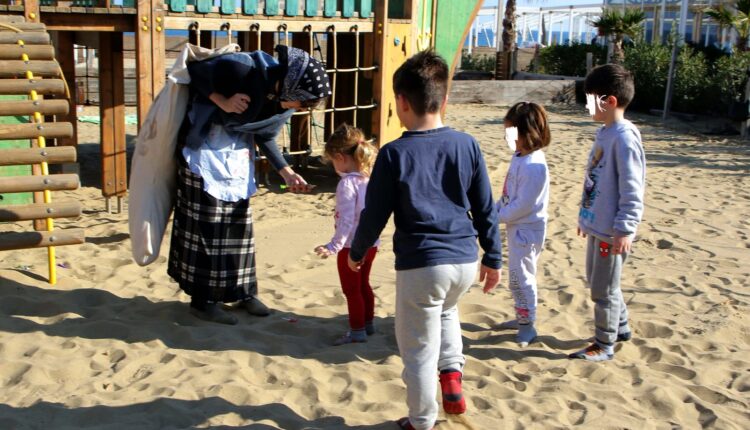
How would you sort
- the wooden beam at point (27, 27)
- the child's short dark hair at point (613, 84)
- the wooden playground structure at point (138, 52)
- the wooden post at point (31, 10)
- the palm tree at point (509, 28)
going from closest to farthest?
the child's short dark hair at point (613, 84), the wooden playground structure at point (138, 52), the wooden beam at point (27, 27), the wooden post at point (31, 10), the palm tree at point (509, 28)

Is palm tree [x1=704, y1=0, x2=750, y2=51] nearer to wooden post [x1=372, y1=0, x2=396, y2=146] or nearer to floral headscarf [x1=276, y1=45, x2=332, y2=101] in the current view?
wooden post [x1=372, y1=0, x2=396, y2=146]

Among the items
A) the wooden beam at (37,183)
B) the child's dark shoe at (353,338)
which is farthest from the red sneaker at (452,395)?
the wooden beam at (37,183)

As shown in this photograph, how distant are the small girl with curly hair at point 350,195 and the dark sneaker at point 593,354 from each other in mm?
1168

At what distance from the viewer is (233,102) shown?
4320 millimetres

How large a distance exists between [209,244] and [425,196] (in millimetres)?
1850

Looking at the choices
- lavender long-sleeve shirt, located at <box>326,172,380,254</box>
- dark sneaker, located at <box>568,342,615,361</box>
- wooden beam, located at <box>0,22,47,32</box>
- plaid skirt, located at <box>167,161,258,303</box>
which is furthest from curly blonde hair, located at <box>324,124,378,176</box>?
wooden beam, located at <box>0,22,47,32</box>

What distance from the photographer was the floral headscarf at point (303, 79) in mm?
4281

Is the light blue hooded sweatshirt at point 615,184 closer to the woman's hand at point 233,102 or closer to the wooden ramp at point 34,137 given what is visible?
the woman's hand at point 233,102

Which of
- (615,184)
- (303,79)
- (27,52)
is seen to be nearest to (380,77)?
(27,52)

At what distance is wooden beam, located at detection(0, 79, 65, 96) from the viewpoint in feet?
16.9

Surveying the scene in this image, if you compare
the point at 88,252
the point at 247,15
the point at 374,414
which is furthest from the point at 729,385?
the point at 247,15

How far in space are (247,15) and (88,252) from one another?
2652 mm

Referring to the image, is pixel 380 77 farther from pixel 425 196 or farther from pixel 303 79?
pixel 425 196

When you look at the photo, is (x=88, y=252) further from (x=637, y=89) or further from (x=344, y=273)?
(x=637, y=89)
